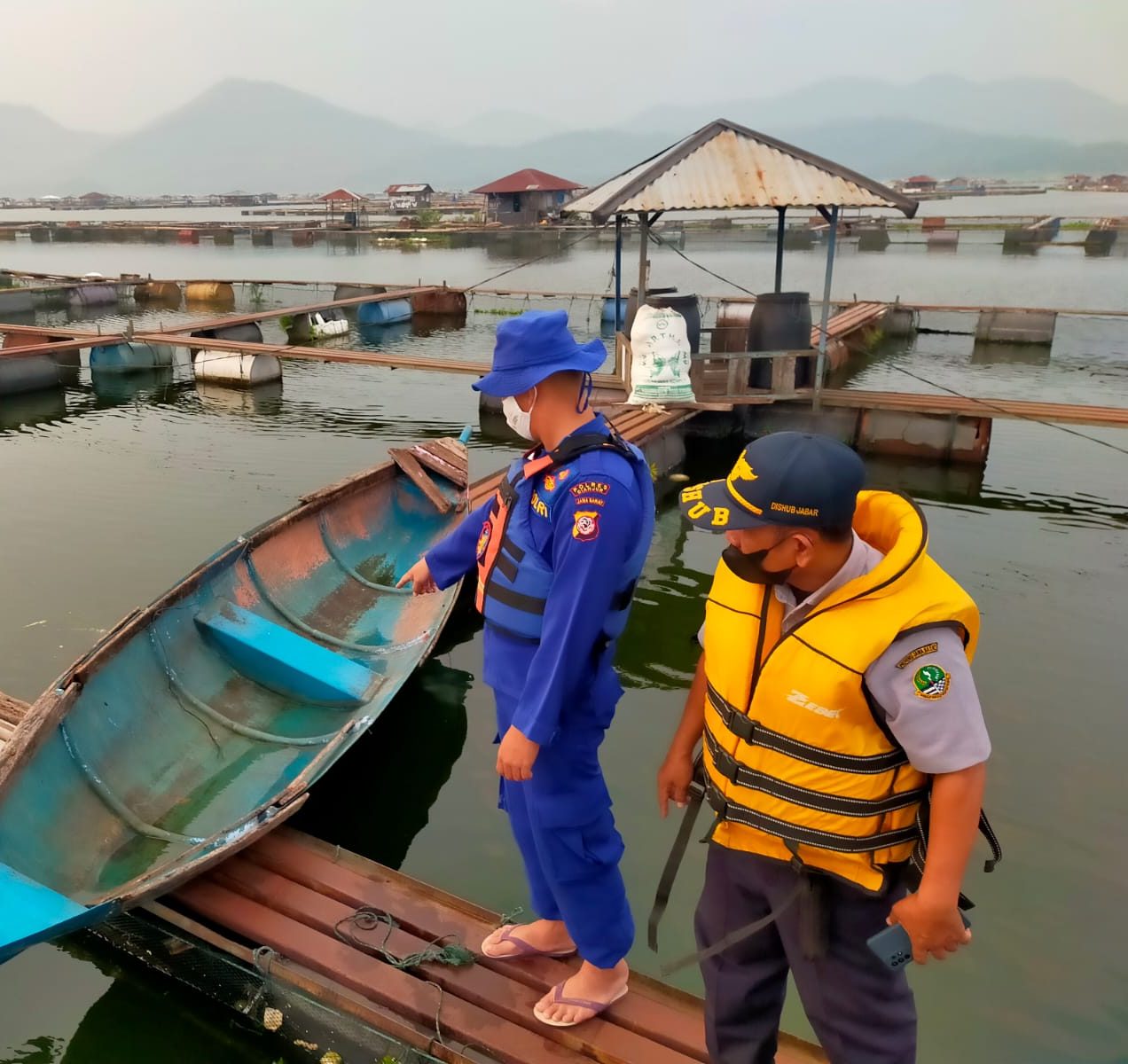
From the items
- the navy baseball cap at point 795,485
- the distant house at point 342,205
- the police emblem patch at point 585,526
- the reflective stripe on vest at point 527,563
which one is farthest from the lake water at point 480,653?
the distant house at point 342,205

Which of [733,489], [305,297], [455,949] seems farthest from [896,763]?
[305,297]

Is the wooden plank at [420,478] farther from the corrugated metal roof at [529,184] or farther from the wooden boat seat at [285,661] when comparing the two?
the corrugated metal roof at [529,184]

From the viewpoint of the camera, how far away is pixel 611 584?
2.35 metres

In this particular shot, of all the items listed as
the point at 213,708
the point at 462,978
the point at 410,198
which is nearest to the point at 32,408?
the point at 213,708

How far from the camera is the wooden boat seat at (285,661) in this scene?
4945 millimetres

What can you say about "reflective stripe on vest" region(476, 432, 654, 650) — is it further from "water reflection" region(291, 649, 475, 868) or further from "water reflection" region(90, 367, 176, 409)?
"water reflection" region(90, 367, 176, 409)

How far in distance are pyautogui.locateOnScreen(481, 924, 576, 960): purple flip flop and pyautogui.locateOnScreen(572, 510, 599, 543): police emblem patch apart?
5.99ft

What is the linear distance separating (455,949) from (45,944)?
7.27 ft

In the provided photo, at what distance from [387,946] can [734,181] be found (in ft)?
30.9

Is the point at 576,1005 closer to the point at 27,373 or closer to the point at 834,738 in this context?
the point at 834,738

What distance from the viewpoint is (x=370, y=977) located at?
3.14m

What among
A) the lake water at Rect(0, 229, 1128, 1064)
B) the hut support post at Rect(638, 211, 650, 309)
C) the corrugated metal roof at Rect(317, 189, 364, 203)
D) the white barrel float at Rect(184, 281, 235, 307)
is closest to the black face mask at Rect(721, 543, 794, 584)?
the lake water at Rect(0, 229, 1128, 1064)

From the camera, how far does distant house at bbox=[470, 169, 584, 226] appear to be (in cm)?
5962

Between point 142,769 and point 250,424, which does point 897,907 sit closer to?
point 142,769
